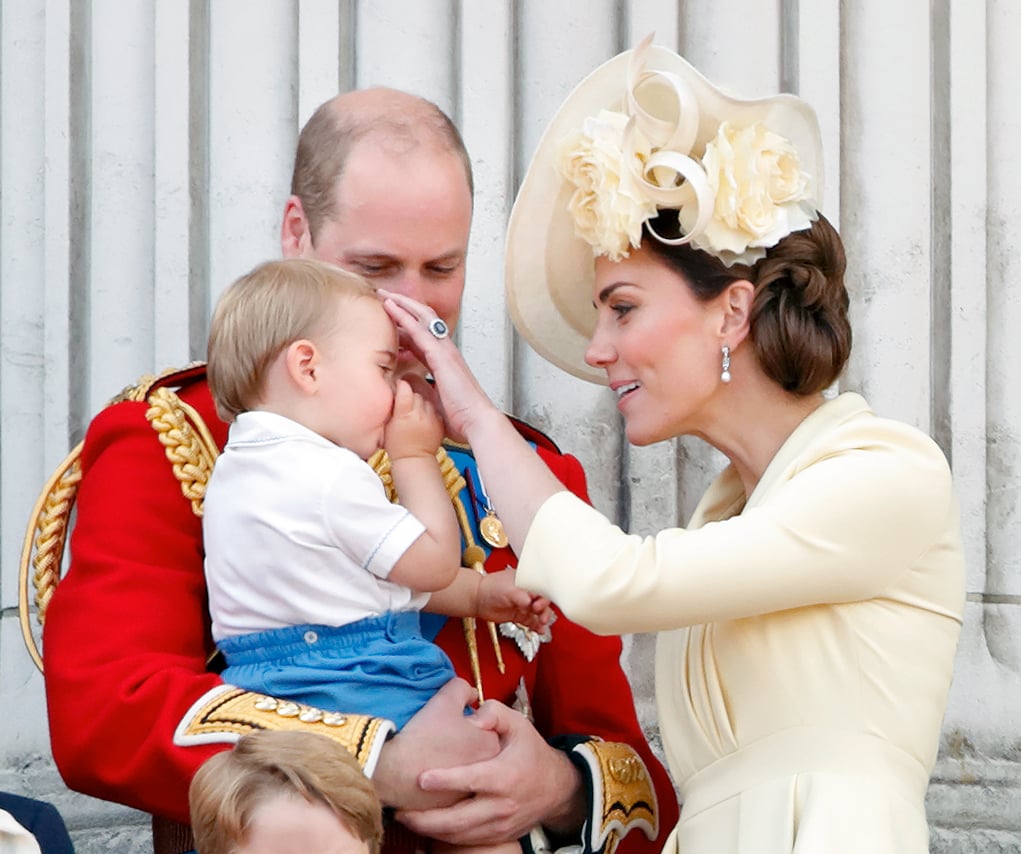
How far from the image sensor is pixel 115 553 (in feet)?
9.48

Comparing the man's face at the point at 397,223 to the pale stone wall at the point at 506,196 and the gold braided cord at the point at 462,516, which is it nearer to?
the gold braided cord at the point at 462,516

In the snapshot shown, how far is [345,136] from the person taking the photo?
10.7 feet

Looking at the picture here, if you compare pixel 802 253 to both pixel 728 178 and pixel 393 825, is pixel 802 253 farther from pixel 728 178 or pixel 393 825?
pixel 393 825

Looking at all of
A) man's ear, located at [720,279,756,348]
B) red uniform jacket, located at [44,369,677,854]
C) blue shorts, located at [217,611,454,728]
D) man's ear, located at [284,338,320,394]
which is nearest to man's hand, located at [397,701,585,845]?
blue shorts, located at [217,611,454,728]

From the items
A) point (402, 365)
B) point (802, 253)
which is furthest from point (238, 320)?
point (802, 253)

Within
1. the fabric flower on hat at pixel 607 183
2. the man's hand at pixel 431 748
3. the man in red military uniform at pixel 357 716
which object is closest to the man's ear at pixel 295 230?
the man in red military uniform at pixel 357 716

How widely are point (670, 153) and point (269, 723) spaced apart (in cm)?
105

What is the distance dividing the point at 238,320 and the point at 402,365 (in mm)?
386

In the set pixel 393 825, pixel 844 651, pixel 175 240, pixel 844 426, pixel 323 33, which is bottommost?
pixel 393 825

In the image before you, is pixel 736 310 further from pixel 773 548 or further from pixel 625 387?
pixel 773 548

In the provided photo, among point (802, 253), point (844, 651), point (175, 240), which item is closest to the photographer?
point (844, 651)

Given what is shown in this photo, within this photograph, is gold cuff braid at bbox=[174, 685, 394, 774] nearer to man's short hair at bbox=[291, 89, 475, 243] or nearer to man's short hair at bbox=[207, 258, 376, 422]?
man's short hair at bbox=[207, 258, 376, 422]

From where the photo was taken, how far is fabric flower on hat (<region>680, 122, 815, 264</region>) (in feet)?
9.43

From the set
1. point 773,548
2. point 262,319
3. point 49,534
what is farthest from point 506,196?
point 773,548
